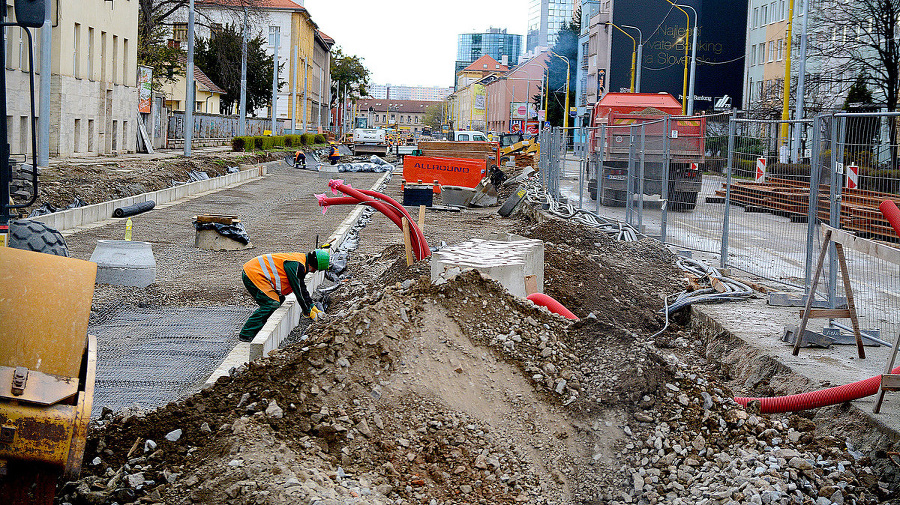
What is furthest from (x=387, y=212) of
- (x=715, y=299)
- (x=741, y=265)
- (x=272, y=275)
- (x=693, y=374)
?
(x=693, y=374)

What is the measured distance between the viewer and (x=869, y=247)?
575 centimetres

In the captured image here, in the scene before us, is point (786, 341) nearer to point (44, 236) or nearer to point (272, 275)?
point (272, 275)

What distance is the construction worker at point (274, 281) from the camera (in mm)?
8570

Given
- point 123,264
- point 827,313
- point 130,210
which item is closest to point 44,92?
point 130,210

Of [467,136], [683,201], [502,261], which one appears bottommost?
[502,261]

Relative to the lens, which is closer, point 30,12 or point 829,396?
point 30,12

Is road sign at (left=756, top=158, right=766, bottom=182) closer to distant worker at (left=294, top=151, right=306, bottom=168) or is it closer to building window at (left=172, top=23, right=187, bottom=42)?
distant worker at (left=294, top=151, right=306, bottom=168)

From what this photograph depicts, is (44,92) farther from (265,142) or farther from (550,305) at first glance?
(265,142)

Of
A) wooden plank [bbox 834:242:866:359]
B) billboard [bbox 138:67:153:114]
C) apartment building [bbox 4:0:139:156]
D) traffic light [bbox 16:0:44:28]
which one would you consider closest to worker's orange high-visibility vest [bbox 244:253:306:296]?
traffic light [bbox 16:0:44:28]

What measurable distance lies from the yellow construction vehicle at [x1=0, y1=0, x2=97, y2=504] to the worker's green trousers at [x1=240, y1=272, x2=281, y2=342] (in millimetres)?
4264

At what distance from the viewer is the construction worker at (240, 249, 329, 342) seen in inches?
337

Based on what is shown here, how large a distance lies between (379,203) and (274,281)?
82.6 inches

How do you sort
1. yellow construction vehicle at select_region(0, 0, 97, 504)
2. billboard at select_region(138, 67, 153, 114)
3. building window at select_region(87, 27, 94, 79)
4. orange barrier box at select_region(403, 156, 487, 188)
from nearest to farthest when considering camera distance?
1. yellow construction vehicle at select_region(0, 0, 97, 504)
2. orange barrier box at select_region(403, 156, 487, 188)
3. building window at select_region(87, 27, 94, 79)
4. billboard at select_region(138, 67, 153, 114)

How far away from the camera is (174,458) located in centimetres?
488
